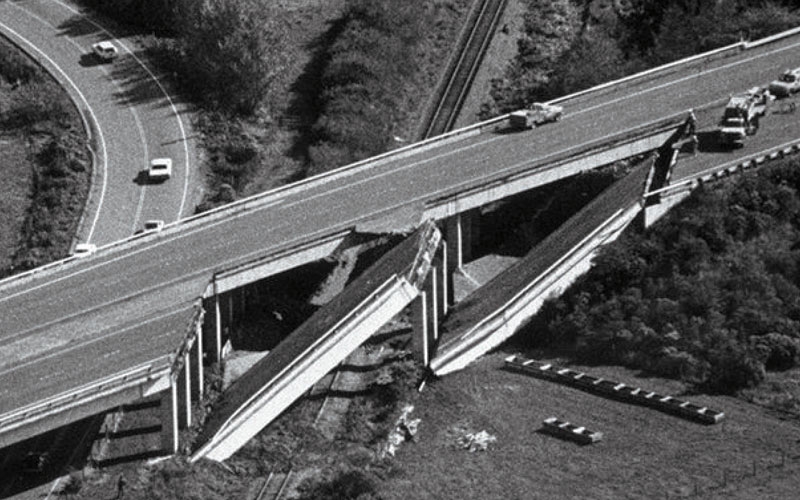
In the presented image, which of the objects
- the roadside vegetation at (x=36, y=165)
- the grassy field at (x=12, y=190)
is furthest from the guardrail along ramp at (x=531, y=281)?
the grassy field at (x=12, y=190)

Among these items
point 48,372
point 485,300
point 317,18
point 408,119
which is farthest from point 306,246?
point 317,18

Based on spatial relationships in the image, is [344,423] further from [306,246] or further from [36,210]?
[36,210]

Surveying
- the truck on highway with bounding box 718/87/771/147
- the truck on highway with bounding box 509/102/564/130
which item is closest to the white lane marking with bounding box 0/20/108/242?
the truck on highway with bounding box 509/102/564/130

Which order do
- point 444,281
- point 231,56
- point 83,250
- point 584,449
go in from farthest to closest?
point 231,56 < point 83,250 < point 444,281 < point 584,449

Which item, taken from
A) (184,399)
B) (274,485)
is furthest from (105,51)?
(274,485)

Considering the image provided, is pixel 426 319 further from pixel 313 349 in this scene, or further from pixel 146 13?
pixel 146 13

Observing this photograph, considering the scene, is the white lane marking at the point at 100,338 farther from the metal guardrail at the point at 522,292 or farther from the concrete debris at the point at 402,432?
the metal guardrail at the point at 522,292
